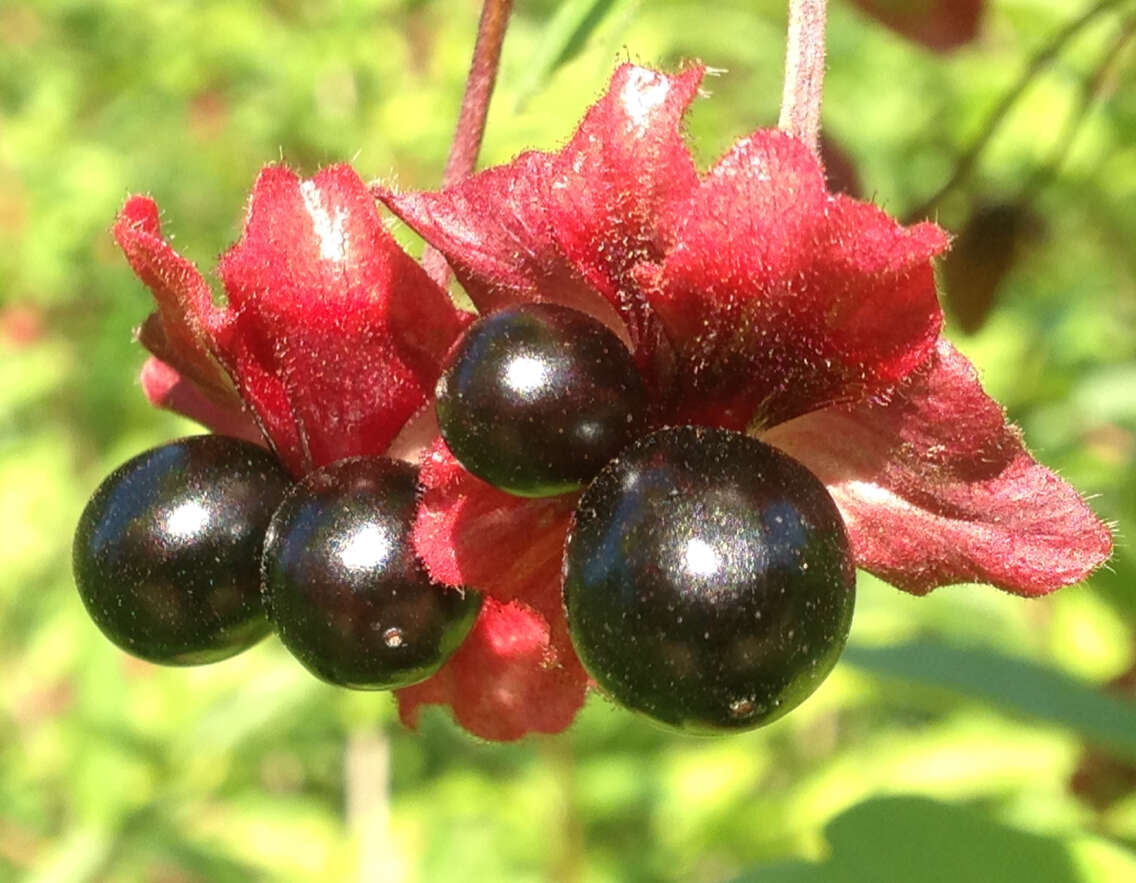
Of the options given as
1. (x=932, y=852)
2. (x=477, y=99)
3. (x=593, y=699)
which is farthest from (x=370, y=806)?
(x=477, y=99)

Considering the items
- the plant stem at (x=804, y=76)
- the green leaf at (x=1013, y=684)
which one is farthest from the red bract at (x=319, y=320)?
the green leaf at (x=1013, y=684)

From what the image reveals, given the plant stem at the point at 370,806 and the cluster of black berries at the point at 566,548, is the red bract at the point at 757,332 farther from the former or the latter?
the plant stem at the point at 370,806

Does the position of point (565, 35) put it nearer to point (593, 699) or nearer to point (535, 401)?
point (535, 401)

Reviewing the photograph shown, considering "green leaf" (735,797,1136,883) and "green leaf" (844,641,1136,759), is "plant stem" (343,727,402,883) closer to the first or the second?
"green leaf" (844,641,1136,759)

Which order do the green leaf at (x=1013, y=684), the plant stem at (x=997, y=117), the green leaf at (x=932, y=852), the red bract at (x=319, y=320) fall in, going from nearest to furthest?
the red bract at (x=319, y=320) < the green leaf at (x=932, y=852) < the plant stem at (x=997, y=117) < the green leaf at (x=1013, y=684)

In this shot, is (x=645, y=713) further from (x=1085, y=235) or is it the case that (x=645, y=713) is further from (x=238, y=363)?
(x=1085, y=235)

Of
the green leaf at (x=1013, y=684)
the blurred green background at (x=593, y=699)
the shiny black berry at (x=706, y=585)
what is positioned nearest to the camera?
the shiny black berry at (x=706, y=585)

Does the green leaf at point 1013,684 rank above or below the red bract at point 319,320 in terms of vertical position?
below

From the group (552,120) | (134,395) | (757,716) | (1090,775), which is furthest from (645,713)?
(134,395)
